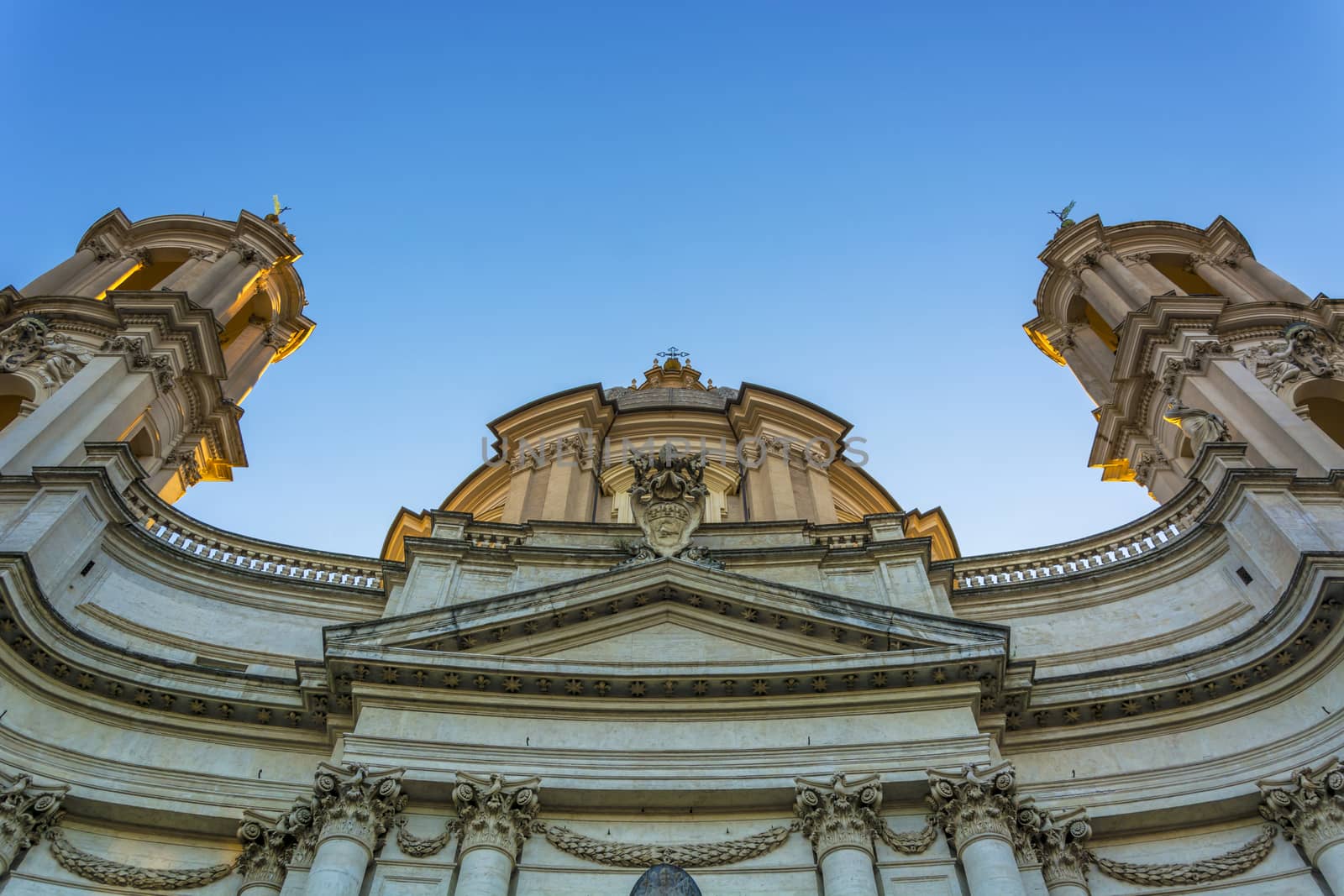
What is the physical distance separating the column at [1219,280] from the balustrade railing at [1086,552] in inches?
304

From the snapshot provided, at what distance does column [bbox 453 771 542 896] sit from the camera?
42.9ft

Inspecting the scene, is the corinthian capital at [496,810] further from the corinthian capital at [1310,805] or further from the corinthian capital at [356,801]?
the corinthian capital at [1310,805]

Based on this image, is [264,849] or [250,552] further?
[250,552]

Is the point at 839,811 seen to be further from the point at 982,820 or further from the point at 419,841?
the point at 419,841

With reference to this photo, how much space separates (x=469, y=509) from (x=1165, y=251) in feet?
64.7

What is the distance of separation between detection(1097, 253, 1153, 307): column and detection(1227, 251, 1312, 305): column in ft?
9.84

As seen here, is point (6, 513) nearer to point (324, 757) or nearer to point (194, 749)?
point (194, 749)

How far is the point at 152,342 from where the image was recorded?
23.0 meters

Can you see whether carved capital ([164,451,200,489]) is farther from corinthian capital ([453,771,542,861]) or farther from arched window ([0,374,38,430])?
corinthian capital ([453,771,542,861])

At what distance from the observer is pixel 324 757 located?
15656 millimetres

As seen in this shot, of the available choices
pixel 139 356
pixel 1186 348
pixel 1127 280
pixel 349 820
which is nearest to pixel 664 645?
pixel 349 820

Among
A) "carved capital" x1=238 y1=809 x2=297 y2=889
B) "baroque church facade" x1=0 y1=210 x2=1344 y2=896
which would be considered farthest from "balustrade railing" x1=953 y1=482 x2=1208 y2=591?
"carved capital" x1=238 y1=809 x2=297 y2=889

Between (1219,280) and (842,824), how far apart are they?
19904 mm

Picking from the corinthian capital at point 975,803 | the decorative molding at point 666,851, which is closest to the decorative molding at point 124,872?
the decorative molding at point 666,851
